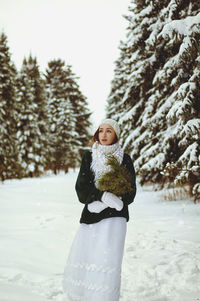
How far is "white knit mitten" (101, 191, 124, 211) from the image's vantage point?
3105 millimetres

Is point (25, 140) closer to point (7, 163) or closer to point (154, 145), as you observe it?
point (7, 163)

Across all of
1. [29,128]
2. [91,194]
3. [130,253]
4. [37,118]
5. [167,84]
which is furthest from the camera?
[37,118]

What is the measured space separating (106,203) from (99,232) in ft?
1.31

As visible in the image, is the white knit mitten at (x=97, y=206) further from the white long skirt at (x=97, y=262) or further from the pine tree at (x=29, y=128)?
the pine tree at (x=29, y=128)

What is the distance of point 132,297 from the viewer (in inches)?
149

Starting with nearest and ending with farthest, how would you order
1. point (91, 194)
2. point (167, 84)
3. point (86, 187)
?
point (91, 194)
point (86, 187)
point (167, 84)

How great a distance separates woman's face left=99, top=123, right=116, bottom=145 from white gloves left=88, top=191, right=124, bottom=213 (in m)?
0.68

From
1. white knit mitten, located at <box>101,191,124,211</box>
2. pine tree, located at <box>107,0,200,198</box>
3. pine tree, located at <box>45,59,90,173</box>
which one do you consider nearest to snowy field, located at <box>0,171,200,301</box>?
white knit mitten, located at <box>101,191,124,211</box>

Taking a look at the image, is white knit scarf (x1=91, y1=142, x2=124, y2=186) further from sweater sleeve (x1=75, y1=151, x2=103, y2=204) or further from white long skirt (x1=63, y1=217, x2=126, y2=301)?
white long skirt (x1=63, y1=217, x2=126, y2=301)

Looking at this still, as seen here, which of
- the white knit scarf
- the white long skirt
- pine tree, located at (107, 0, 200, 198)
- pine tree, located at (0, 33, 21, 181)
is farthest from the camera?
pine tree, located at (0, 33, 21, 181)

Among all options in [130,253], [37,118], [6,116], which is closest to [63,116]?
[37,118]

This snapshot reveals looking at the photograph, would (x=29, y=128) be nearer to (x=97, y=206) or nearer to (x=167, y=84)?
(x=167, y=84)

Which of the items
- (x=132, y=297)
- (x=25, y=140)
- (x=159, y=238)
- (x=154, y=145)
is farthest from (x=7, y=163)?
(x=132, y=297)

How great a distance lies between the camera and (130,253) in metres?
5.59
